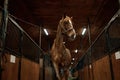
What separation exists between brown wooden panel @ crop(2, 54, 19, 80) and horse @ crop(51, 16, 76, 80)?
128 centimetres

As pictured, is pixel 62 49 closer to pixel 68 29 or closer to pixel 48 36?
pixel 68 29

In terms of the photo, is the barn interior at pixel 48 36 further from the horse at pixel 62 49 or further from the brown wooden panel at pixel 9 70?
the horse at pixel 62 49

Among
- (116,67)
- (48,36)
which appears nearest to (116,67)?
(116,67)

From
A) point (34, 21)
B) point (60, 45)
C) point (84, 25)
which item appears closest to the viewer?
point (60, 45)

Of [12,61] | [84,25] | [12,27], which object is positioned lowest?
[12,61]

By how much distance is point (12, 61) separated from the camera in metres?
2.03

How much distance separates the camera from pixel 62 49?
11.1 ft

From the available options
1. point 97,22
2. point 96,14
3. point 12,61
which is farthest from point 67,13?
point 12,61

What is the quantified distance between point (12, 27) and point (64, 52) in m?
1.57

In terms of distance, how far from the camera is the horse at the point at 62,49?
326 cm

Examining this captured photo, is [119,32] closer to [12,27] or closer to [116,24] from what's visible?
[116,24]

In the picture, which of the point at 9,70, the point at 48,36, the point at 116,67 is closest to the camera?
the point at 9,70

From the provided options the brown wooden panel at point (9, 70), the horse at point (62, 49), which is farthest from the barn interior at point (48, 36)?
the horse at point (62, 49)

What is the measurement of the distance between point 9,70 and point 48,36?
197 inches
